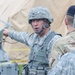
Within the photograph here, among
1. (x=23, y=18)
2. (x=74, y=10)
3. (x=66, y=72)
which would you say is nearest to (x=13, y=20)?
(x=23, y=18)

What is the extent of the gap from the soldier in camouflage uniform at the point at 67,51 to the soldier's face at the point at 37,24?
3.29ft

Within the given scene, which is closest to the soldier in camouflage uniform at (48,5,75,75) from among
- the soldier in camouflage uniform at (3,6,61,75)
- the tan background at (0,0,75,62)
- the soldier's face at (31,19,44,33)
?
the soldier in camouflage uniform at (3,6,61,75)

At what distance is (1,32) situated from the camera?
19.7 feet

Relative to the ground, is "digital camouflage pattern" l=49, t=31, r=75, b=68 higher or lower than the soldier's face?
lower

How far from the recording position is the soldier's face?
→ 5941 mm

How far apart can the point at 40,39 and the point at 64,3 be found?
5410 mm

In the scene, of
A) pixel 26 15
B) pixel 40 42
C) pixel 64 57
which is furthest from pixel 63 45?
pixel 26 15

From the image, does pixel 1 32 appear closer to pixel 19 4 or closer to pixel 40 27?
pixel 40 27

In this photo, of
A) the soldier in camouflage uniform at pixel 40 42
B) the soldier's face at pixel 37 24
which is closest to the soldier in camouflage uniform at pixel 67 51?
the soldier in camouflage uniform at pixel 40 42

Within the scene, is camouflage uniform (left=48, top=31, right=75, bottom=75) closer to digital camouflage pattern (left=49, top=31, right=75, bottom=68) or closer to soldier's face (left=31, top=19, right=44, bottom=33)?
digital camouflage pattern (left=49, top=31, right=75, bottom=68)

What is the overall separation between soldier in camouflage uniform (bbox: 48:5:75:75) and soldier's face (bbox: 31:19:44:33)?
1.00m

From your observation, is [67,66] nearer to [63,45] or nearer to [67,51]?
[67,51]

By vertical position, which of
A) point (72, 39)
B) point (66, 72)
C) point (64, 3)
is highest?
point (64, 3)

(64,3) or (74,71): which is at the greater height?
(64,3)
